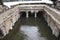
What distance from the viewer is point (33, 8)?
1386 cm

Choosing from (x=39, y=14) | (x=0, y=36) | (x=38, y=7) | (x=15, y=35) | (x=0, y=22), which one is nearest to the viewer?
(x=0, y=22)

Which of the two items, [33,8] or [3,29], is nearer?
[3,29]

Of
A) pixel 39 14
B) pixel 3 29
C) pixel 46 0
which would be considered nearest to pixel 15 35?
pixel 3 29

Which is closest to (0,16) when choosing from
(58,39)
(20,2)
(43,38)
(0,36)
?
(0,36)

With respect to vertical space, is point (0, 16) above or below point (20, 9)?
above

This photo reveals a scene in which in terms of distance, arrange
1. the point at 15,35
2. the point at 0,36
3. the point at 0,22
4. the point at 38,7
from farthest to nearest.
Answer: the point at 38,7, the point at 15,35, the point at 0,36, the point at 0,22

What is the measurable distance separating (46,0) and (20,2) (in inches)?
121

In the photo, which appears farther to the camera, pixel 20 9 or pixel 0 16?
pixel 20 9

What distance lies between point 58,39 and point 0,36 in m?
3.05

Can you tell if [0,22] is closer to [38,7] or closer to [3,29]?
[3,29]

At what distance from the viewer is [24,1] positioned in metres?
16.4

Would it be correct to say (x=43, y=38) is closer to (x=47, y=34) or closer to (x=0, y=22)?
(x=47, y=34)

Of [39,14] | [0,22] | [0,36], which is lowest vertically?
[39,14]

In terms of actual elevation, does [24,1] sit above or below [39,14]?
above
